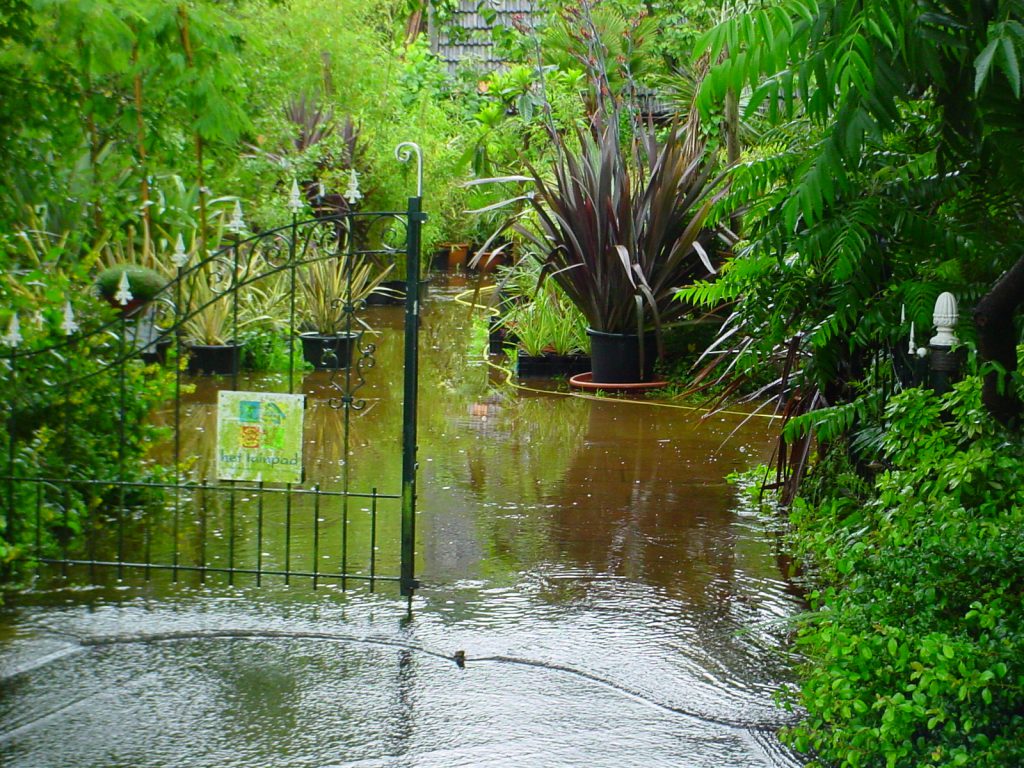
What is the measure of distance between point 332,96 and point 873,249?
10892 millimetres

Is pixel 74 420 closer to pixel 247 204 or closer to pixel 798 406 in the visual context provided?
pixel 798 406

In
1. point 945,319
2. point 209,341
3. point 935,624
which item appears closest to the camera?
point 935,624

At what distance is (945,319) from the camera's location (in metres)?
5.02

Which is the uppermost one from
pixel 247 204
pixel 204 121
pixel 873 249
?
pixel 247 204

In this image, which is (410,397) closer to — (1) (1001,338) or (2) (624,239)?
(1) (1001,338)

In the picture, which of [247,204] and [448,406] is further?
[247,204]

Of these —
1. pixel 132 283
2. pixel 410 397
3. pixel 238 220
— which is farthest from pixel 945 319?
pixel 132 283

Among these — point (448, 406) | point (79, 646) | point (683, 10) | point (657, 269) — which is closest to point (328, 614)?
point (79, 646)

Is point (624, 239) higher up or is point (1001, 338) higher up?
point (624, 239)

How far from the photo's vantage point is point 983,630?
3.97 metres

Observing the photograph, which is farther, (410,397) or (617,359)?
(617,359)

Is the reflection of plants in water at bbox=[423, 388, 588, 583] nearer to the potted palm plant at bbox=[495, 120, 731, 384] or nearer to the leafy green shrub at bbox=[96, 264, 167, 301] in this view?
the potted palm plant at bbox=[495, 120, 731, 384]

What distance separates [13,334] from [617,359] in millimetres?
5979

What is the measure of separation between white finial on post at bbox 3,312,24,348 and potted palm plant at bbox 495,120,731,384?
550cm
